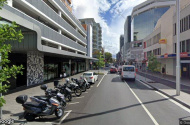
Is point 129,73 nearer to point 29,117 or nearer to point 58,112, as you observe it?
point 58,112

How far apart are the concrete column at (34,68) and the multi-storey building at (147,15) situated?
5790 centimetres

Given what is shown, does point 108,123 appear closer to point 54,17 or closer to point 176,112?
point 176,112

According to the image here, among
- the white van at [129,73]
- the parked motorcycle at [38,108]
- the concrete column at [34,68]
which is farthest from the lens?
the white van at [129,73]

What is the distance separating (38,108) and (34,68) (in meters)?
9.41

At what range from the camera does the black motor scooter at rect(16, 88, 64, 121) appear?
4.94m

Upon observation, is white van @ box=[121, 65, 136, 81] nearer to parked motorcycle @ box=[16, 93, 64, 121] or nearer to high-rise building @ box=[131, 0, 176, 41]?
parked motorcycle @ box=[16, 93, 64, 121]

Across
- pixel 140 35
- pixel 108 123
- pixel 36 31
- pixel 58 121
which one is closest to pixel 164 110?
pixel 108 123

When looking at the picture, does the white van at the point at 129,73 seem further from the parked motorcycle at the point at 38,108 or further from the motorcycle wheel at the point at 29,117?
the motorcycle wheel at the point at 29,117

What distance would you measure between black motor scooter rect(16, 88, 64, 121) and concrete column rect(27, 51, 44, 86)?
27.2ft

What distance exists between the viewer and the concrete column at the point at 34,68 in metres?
12.5

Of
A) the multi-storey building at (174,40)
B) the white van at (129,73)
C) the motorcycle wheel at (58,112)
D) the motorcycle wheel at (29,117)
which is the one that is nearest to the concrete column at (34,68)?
the motorcycle wheel at (29,117)

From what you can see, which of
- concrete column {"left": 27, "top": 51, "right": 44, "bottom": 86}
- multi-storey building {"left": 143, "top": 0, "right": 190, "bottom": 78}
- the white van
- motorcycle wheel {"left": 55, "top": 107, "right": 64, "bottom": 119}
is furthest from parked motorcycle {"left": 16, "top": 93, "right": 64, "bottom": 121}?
multi-storey building {"left": 143, "top": 0, "right": 190, "bottom": 78}

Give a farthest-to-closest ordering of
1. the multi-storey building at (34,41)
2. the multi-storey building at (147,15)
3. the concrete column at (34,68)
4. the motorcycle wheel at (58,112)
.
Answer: the multi-storey building at (147,15) → the concrete column at (34,68) → the multi-storey building at (34,41) → the motorcycle wheel at (58,112)

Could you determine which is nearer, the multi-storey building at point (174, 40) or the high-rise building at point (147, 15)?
the multi-storey building at point (174, 40)
